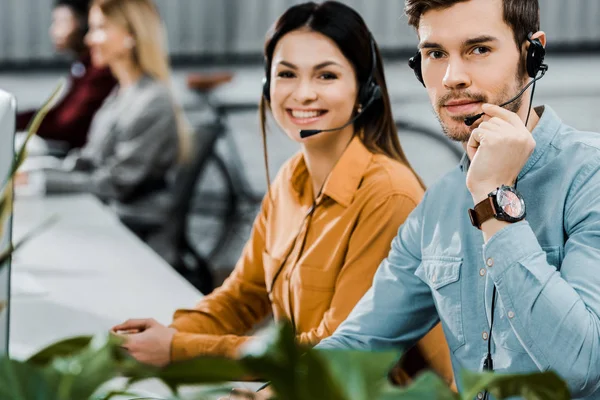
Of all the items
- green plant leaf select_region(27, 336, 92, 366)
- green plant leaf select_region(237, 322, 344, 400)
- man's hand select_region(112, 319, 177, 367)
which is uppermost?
green plant leaf select_region(237, 322, 344, 400)

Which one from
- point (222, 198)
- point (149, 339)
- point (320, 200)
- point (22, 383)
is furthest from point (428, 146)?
point (22, 383)

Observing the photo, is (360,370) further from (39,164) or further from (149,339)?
(39,164)

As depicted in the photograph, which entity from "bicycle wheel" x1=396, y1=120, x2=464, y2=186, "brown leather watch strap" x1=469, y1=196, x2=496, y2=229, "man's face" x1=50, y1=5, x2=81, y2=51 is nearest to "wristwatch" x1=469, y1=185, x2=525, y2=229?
"brown leather watch strap" x1=469, y1=196, x2=496, y2=229

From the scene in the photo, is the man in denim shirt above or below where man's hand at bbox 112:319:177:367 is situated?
above

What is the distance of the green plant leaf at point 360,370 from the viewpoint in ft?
1.80

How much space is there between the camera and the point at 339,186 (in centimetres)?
164

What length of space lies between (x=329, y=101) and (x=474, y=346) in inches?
23.7

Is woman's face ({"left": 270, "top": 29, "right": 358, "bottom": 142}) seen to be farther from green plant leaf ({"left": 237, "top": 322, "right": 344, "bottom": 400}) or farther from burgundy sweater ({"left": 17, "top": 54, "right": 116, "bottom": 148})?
burgundy sweater ({"left": 17, "top": 54, "right": 116, "bottom": 148})

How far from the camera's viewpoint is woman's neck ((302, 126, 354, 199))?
1.72 m

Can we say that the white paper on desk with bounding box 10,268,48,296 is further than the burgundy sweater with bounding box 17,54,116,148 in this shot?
No

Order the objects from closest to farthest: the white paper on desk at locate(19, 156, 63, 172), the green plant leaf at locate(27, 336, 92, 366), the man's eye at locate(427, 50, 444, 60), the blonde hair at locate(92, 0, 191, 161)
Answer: the green plant leaf at locate(27, 336, 92, 366)
the man's eye at locate(427, 50, 444, 60)
the white paper on desk at locate(19, 156, 63, 172)
the blonde hair at locate(92, 0, 191, 161)

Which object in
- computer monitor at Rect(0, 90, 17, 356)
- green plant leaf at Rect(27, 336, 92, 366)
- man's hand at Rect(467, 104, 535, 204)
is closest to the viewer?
green plant leaf at Rect(27, 336, 92, 366)

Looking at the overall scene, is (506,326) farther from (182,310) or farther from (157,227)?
(157,227)

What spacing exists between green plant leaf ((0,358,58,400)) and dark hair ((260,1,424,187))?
3.94 ft
